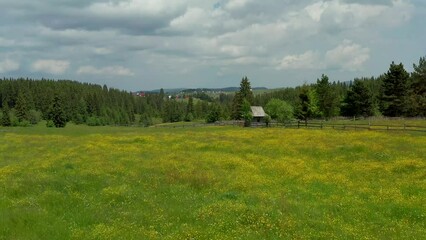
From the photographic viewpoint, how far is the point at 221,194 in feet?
78.0

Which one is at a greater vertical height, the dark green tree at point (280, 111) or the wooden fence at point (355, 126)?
the dark green tree at point (280, 111)

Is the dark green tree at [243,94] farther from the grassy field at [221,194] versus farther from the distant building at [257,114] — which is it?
the grassy field at [221,194]

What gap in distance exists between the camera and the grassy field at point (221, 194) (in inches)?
683

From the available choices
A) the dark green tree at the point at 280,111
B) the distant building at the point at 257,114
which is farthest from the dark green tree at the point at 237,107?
the dark green tree at the point at 280,111

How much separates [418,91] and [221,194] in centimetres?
8784

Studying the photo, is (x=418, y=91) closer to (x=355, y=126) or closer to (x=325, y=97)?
(x=325, y=97)

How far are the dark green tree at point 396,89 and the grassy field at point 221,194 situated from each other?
205ft

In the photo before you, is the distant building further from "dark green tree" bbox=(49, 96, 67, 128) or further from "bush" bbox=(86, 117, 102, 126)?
"bush" bbox=(86, 117, 102, 126)

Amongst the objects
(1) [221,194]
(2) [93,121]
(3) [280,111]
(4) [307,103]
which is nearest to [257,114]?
(3) [280,111]

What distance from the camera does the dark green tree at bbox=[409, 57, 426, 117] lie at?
9195 centimetres

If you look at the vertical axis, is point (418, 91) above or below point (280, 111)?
above

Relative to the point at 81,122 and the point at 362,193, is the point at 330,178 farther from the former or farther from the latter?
the point at 81,122

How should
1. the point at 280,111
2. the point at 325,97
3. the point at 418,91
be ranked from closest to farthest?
the point at 418,91
the point at 325,97
the point at 280,111

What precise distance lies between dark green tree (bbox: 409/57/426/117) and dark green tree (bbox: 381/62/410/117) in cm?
186
